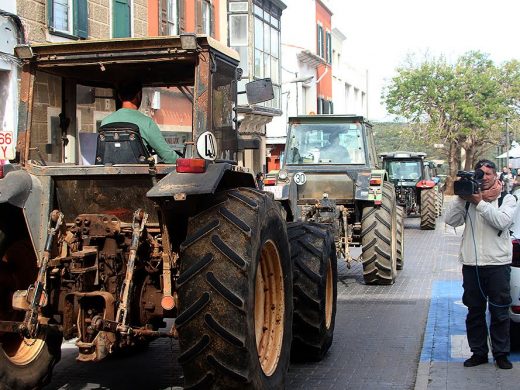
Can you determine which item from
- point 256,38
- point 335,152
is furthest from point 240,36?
point 335,152

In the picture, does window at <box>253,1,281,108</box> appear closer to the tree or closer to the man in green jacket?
the tree

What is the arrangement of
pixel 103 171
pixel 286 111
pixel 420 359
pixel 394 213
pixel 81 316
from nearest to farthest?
pixel 81 316 < pixel 103 171 < pixel 420 359 < pixel 394 213 < pixel 286 111

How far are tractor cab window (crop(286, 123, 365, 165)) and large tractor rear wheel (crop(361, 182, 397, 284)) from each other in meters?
1.20

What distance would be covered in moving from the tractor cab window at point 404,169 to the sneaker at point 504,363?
1986cm

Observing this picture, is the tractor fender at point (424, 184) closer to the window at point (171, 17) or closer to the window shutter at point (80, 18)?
the window at point (171, 17)

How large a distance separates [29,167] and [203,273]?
1791mm

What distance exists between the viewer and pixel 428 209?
2388cm

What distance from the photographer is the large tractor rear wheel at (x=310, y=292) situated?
24.0 ft

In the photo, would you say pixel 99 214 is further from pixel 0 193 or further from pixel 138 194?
pixel 0 193

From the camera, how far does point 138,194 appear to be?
5738mm

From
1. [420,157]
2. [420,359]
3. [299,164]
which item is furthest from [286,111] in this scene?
[420,359]

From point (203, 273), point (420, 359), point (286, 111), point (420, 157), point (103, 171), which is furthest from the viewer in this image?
point (286, 111)

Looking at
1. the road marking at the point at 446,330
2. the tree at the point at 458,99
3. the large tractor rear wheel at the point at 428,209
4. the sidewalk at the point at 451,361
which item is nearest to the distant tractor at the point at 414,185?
the large tractor rear wheel at the point at 428,209

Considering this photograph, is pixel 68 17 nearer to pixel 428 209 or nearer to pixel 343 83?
pixel 428 209
